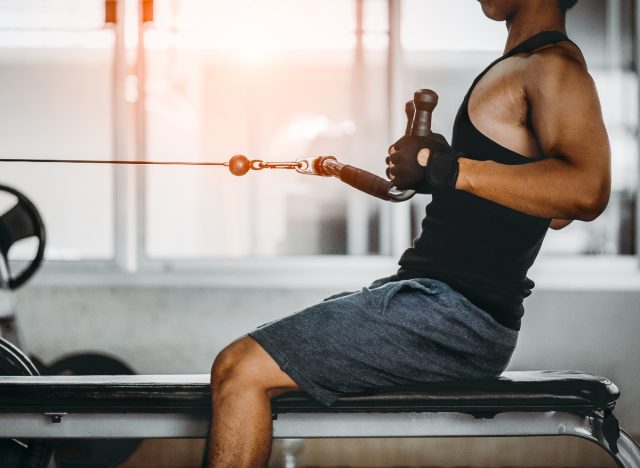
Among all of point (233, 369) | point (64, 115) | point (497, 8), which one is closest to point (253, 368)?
point (233, 369)

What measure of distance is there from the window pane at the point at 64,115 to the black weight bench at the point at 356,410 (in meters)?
1.45

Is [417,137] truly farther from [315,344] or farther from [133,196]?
[133,196]

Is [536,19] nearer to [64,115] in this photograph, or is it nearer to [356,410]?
[356,410]

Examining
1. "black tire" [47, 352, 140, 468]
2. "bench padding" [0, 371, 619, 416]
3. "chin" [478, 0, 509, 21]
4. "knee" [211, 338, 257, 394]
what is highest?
"chin" [478, 0, 509, 21]

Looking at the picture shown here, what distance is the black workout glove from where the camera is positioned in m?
1.27

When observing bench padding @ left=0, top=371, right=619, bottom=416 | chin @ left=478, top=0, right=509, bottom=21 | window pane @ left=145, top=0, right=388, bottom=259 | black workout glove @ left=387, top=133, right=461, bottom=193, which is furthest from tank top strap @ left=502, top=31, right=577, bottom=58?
window pane @ left=145, top=0, right=388, bottom=259

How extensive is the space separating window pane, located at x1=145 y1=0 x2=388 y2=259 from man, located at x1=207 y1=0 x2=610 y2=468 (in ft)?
4.73

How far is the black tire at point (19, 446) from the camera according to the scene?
1.60 metres

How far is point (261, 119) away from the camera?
2945 millimetres

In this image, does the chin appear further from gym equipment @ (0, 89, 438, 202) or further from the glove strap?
the glove strap

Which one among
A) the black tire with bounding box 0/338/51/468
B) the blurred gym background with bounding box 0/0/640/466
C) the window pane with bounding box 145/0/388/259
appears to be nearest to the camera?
the black tire with bounding box 0/338/51/468

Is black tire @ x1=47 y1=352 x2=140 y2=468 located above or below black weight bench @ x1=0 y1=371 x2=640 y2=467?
below

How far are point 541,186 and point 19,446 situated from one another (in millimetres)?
1278

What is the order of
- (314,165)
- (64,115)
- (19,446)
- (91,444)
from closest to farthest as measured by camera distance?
(314,165) < (19,446) < (91,444) < (64,115)
